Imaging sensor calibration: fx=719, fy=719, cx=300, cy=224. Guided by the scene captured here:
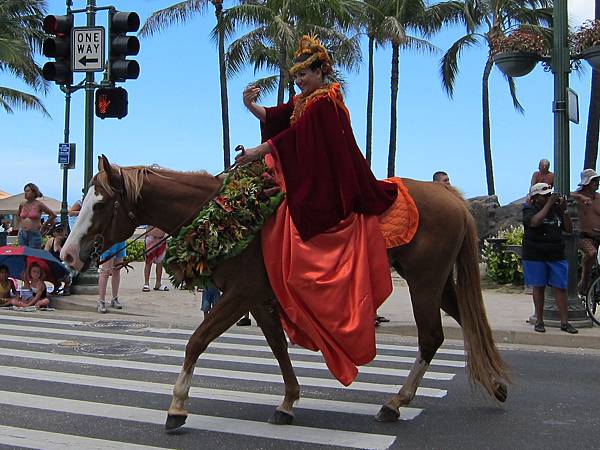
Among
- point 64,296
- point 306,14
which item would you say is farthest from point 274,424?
point 306,14

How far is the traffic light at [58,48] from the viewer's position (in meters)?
11.5

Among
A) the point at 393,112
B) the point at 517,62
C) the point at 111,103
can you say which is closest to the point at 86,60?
the point at 111,103

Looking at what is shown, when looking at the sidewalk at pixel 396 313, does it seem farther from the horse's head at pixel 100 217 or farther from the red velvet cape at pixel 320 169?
the horse's head at pixel 100 217

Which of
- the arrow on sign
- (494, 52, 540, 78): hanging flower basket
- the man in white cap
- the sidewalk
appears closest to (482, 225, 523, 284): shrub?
the sidewalk

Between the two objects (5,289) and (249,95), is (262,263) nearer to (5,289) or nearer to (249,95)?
(249,95)

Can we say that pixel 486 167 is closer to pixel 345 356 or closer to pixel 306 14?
pixel 306 14

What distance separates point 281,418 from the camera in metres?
5.14

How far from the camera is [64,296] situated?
40.5 ft

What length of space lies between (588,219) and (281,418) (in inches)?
292

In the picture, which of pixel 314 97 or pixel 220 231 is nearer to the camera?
pixel 220 231

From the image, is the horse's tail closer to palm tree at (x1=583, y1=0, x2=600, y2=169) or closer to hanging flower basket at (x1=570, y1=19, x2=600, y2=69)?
hanging flower basket at (x1=570, y1=19, x2=600, y2=69)

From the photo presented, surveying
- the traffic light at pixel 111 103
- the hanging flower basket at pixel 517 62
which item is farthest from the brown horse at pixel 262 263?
the traffic light at pixel 111 103

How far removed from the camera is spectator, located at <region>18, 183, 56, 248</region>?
12835 millimetres

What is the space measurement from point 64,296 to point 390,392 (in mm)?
7816
